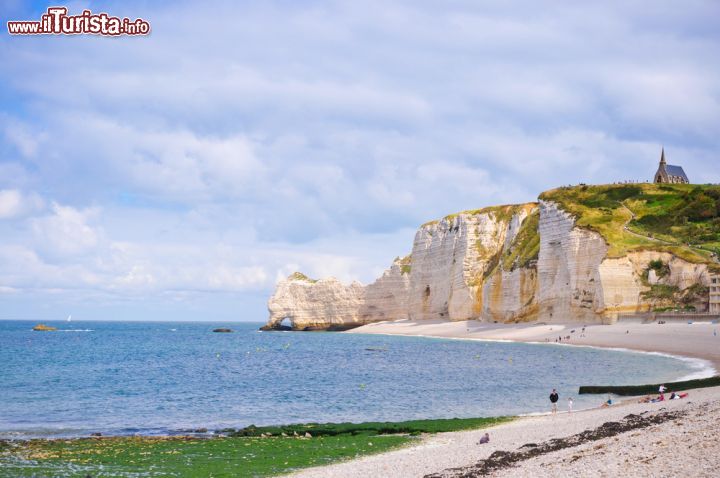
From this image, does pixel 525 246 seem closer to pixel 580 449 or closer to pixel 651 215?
pixel 651 215

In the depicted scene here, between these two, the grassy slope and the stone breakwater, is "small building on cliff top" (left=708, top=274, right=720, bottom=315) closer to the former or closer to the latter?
the stone breakwater

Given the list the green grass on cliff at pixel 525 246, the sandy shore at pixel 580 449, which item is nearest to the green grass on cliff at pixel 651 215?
the green grass on cliff at pixel 525 246

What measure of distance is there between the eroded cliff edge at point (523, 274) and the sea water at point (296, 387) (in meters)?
17.0

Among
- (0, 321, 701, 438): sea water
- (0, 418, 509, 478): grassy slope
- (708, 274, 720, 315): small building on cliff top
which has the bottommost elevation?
(0, 321, 701, 438): sea water

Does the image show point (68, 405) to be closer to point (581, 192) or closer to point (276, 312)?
point (581, 192)

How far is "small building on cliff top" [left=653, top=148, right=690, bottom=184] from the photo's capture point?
4542 inches

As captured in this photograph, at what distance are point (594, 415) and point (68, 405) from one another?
73.9ft

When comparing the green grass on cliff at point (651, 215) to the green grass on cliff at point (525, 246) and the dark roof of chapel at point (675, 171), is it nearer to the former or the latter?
the green grass on cliff at point (525, 246)

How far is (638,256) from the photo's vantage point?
7412 centimetres

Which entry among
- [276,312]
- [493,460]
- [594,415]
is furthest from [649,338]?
[276,312]

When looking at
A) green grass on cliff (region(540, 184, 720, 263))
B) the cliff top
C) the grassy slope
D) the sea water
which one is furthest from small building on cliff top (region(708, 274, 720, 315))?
the grassy slope

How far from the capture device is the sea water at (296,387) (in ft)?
89.4

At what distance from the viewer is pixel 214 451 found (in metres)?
20.0

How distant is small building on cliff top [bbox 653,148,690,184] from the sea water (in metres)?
66.6
